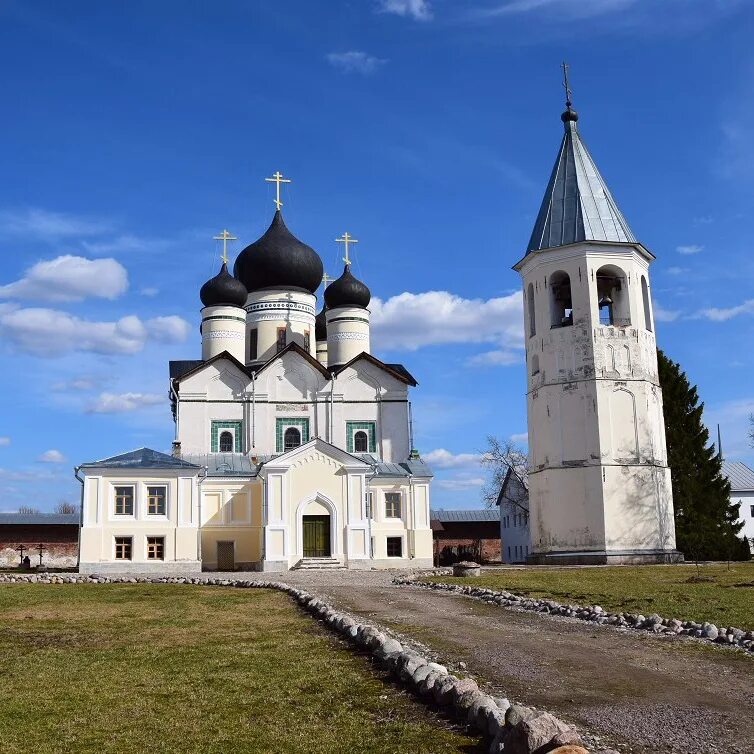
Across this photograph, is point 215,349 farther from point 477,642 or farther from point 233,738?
point 233,738

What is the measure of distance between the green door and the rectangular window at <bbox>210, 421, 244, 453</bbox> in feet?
19.2

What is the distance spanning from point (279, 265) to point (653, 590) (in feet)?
84.0

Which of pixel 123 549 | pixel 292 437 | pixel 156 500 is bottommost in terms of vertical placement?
pixel 123 549

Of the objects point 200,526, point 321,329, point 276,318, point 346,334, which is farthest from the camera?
point 321,329

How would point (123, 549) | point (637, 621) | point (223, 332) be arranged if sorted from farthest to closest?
point (223, 332) < point (123, 549) < point (637, 621)

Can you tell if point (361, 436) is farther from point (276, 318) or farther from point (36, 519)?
point (36, 519)

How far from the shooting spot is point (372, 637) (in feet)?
29.5

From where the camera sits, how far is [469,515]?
52344 mm

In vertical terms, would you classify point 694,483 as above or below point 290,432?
below

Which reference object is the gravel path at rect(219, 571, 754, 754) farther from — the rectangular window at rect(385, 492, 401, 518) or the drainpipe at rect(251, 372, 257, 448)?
the drainpipe at rect(251, 372, 257, 448)

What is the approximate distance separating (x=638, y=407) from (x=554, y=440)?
3.05 metres

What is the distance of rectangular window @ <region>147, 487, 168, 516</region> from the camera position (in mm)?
30641

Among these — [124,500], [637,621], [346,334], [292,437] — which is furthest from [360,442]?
[637,621]

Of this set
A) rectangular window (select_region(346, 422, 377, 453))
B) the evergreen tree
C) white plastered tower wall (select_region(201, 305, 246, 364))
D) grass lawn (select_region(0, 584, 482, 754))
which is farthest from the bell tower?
grass lawn (select_region(0, 584, 482, 754))
